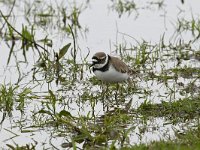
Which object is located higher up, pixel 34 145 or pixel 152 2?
pixel 152 2

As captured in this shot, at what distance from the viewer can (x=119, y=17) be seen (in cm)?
1243

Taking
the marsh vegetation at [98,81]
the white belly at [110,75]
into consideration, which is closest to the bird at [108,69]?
the white belly at [110,75]

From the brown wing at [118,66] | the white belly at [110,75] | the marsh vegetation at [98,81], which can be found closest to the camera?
the marsh vegetation at [98,81]

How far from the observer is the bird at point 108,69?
816cm

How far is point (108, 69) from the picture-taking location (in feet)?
26.8

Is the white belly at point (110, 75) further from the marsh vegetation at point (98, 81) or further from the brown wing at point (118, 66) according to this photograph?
the marsh vegetation at point (98, 81)

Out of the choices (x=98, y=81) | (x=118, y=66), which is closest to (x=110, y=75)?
(x=118, y=66)

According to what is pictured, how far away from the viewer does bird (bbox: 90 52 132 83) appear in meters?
8.16

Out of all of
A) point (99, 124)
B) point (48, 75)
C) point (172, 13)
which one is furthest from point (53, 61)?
point (172, 13)

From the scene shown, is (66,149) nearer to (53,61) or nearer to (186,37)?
(53,61)

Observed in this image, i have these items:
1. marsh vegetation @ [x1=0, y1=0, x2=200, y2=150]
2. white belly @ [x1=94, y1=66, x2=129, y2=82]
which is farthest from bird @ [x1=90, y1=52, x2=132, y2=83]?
marsh vegetation @ [x1=0, y1=0, x2=200, y2=150]

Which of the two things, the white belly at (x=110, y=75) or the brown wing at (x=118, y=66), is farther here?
the brown wing at (x=118, y=66)

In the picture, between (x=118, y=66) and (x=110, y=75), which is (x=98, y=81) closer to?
(x=118, y=66)

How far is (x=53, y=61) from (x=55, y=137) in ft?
8.77
